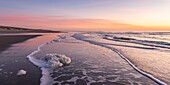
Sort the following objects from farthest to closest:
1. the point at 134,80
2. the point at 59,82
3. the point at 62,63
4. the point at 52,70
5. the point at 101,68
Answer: the point at 62,63
the point at 101,68
the point at 52,70
the point at 134,80
the point at 59,82

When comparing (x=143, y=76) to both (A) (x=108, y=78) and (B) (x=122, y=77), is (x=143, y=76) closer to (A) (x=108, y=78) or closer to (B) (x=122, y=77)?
(B) (x=122, y=77)

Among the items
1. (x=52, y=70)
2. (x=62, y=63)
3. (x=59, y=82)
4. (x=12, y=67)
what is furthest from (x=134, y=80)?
(x=12, y=67)

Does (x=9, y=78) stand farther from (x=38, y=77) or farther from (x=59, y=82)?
(x=59, y=82)

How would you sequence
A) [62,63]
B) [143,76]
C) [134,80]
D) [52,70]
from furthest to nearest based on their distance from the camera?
[62,63] < [52,70] < [143,76] < [134,80]

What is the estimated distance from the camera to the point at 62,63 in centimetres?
1061

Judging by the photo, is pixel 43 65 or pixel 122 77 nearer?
pixel 122 77

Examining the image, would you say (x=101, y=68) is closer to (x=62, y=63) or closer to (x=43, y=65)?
(x=62, y=63)

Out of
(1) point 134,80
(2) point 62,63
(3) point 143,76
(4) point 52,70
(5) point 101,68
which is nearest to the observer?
(1) point 134,80

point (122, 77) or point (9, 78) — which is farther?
point (122, 77)

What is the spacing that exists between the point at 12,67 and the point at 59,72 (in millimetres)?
2324

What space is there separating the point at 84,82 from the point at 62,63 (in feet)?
11.8

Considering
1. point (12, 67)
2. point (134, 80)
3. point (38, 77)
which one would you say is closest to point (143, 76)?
point (134, 80)

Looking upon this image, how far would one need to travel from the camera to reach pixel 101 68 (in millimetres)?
9875

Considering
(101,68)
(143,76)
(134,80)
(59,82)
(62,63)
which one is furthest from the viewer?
(62,63)
